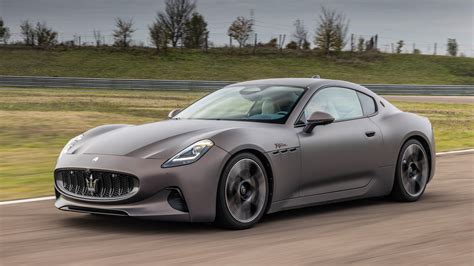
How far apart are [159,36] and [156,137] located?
5566cm

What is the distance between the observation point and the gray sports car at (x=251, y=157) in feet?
21.1

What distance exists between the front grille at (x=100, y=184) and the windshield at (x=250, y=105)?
145cm

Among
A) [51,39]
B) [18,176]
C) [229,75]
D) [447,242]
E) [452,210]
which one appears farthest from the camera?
[51,39]

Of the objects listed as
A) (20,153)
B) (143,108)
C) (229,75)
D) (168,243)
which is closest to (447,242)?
(168,243)

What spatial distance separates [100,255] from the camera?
561cm

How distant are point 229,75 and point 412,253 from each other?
150 ft

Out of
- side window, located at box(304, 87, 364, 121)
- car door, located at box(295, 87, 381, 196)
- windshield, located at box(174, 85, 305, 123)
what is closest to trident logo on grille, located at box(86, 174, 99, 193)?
windshield, located at box(174, 85, 305, 123)

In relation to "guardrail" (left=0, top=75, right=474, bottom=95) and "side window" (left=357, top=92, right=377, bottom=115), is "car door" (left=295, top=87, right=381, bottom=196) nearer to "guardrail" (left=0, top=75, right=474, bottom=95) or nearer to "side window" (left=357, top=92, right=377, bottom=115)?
"side window" (left=357, top=92, right=377, bottom=115)

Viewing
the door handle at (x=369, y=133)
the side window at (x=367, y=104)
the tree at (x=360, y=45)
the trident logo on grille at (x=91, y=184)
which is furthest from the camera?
the tree at (x=360, y=45)

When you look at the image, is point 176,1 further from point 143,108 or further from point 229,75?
point 143,108

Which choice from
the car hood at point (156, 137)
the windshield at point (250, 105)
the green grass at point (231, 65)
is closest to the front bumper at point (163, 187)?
the car hood at point (156, 137)

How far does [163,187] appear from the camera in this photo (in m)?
6.38

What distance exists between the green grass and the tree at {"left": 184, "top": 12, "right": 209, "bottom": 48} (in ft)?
9.69

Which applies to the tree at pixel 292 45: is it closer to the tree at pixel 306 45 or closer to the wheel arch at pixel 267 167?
the tree at pixel 306 45
